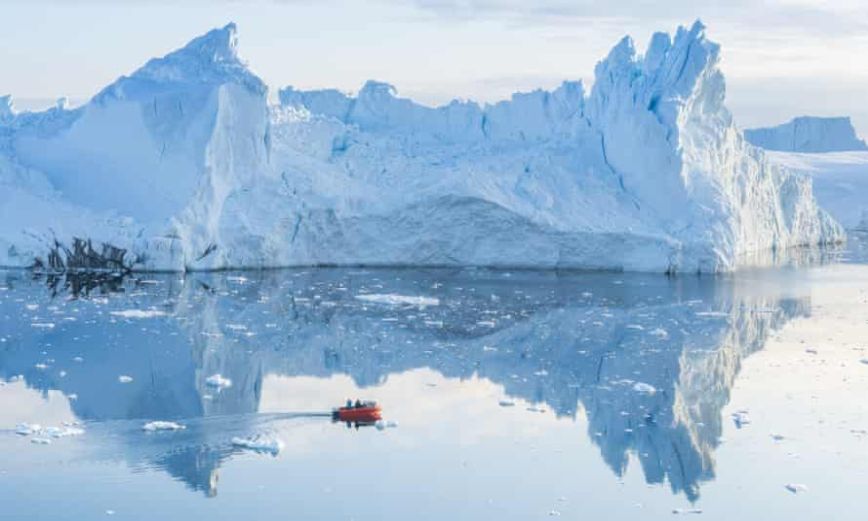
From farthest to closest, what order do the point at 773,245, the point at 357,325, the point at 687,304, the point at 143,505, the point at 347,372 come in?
the point at 773,245
the point at 687,304
the point at 357,325
the point at 347,372
the point at 143,505

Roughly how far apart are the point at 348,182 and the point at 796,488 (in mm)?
12209

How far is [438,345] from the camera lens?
1298cm

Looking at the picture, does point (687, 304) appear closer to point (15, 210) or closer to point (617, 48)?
point (617, 48)

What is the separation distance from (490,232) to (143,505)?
1214 centimetres

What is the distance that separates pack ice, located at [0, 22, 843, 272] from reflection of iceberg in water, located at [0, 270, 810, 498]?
818 millimetres

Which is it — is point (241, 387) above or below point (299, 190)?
below

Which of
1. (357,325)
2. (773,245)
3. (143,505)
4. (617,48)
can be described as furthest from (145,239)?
(773,245)

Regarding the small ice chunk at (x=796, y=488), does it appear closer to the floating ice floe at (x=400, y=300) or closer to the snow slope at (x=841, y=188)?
the floating ice floe at (x=400, y=300)

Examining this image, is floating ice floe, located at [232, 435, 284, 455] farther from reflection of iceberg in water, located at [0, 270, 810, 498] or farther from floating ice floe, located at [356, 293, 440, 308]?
floating ice floe, located at [356, 293, 440, 308]

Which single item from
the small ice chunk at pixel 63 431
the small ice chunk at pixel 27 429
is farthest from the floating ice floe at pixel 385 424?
the small ice chunk at pixel 27 429

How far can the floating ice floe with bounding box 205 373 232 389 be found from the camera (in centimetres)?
1069

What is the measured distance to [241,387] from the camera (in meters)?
10.7

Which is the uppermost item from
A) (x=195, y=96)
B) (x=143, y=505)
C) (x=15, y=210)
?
(x=195, y=96)

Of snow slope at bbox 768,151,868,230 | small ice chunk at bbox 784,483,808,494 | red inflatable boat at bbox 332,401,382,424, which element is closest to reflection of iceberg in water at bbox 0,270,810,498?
small ice chunk at bbox 784,483,808,494
